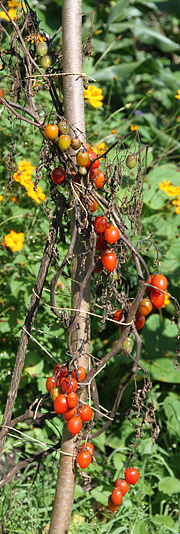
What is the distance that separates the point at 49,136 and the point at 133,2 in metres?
3.63

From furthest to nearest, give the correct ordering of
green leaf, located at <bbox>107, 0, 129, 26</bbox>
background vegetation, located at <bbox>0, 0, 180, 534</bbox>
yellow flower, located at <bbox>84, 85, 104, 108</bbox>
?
green leaf, located at <bbox>107, 0, 129, 26</bbox>, yellow flower, located at <bbox>84, 85, 104, 108</bbox>, background vegetation, located at <bbox>0, 0, 180, 534</bbox>

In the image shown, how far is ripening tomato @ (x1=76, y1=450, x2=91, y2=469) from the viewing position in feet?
4.78

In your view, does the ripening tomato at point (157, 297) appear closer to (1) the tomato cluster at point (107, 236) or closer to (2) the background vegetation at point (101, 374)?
(1) the tomato cluster at point (107, 236)

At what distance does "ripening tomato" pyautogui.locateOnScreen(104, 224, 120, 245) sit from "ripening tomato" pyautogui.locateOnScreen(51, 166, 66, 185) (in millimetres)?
174

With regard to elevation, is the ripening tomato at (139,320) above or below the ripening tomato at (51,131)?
below

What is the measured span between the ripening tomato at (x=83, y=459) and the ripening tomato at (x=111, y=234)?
60 cm

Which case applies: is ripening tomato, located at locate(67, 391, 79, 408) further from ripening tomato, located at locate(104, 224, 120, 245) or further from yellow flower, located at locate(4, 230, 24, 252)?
yellow flower, located at locate(4, 230, 24, 252)

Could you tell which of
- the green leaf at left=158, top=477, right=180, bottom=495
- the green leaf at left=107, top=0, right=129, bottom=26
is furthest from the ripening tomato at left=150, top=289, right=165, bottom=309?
the green leaf at left=107, top=0, right=129, bottom=26

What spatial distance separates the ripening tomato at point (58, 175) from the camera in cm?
134

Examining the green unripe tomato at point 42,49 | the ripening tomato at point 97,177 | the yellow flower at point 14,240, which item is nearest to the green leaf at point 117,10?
the yellow flower at point 14,240

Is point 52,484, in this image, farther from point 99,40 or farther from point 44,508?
point 99,40

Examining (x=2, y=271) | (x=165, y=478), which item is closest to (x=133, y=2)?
(x=2, y=271)

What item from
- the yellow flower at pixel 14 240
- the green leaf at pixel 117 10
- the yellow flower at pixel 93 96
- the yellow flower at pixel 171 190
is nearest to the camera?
the yellow flower at pixel 14 240

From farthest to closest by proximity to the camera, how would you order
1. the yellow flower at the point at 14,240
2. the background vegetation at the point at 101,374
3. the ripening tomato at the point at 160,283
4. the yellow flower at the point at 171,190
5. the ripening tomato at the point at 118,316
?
the yellow flower at the point at 171,190 < the yellow flower at the point at 14,240 < the background vegetation at the point at 101,374 < the ripening tomato at the point at 118,316 < the ripening tomato at the point at 160,283
